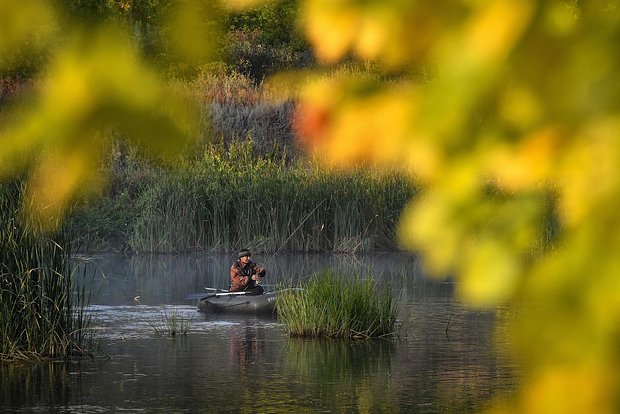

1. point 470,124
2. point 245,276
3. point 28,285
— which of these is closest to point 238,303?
point 245,276

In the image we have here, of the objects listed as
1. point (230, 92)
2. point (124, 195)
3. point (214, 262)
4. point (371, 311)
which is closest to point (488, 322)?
point (371, 311)

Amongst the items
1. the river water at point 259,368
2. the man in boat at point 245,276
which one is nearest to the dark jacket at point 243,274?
the man in boat at point 245,276

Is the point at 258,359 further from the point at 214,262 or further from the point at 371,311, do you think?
the point at 214,262

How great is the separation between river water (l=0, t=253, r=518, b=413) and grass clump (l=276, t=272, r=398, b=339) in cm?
19

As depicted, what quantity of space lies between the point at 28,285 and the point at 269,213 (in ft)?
44.6

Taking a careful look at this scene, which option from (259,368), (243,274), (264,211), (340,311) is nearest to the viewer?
(259,368)

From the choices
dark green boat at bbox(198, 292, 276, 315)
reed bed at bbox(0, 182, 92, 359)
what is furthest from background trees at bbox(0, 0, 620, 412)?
dark green boat at bbox(198, 292, 276, 315)

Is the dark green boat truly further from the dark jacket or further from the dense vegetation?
the dense vegetation

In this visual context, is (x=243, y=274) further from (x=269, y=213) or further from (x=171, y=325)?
(x=269, y=213)

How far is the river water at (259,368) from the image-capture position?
12445 mm

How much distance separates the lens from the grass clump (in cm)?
1571

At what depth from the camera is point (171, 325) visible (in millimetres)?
16906

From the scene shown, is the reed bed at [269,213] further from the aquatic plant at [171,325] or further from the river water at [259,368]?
the aquatic plant at [171,325]

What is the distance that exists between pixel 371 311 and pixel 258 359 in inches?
71.9
